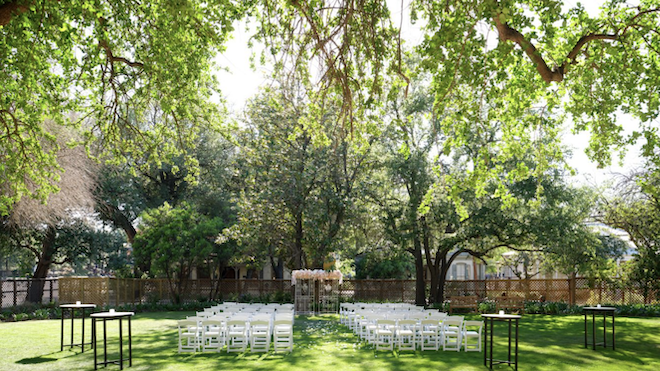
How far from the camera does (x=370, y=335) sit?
14.9 metres

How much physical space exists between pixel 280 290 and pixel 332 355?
58.8 feet

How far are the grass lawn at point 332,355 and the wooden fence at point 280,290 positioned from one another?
23.7 ft

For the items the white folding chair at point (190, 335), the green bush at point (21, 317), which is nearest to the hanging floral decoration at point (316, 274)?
the white folding chair at point (190, 335)

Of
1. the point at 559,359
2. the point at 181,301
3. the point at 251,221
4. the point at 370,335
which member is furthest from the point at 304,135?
the point at 559,359

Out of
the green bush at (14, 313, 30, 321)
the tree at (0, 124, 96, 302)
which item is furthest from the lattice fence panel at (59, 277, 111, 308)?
the green bush at (14, 313, 30, 321)

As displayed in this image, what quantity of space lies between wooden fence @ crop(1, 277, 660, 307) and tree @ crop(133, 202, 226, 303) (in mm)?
1420

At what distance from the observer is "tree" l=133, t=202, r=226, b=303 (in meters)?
26.8

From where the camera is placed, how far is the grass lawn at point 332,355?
36.9 feet

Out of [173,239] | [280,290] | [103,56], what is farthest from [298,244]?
[103,56]

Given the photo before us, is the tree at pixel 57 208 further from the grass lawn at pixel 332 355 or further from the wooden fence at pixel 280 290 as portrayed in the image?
the grass lawn at pixel 332 355

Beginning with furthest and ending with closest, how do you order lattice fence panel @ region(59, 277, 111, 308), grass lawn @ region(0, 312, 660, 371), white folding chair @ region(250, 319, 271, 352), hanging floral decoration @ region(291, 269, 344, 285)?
lattice fence panel @ region(59, 277, 111, 308), hanging floral decoration @ region(291, 269, 344, 285), white folding chair @ region(250, 319, 271, 352), grass lawn @ region(0, 312, 660, 371)

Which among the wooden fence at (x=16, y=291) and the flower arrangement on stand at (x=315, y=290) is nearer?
the flower arrangement on stand at (x=315, y=290)

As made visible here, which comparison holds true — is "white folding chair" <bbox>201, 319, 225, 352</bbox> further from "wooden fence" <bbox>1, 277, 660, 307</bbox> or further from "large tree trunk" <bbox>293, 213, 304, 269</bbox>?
"wooden fence" <bbox>1, 277, 660, 307</bbox>

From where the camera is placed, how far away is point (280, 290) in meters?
30.2
